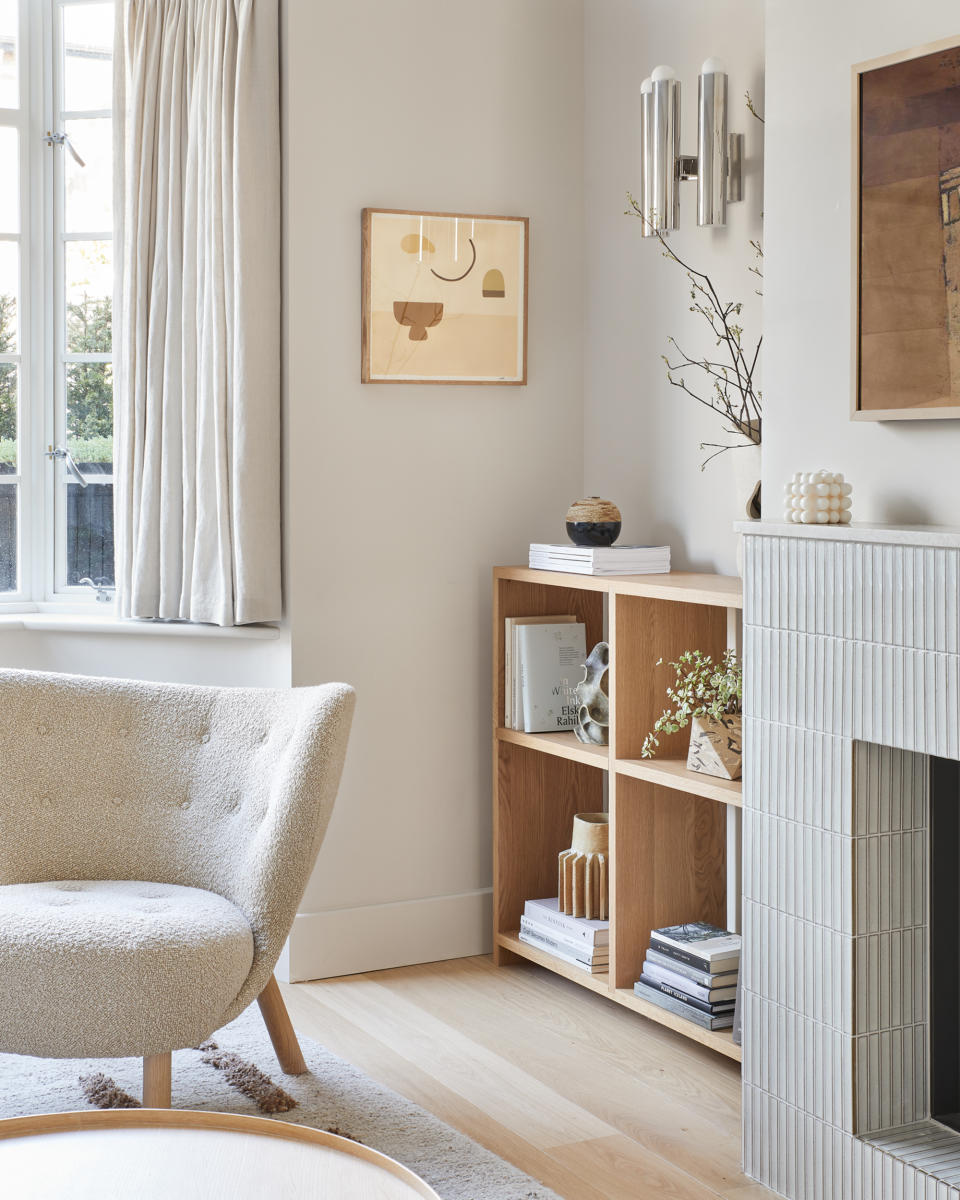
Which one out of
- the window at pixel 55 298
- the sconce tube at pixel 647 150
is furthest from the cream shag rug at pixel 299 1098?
the sconce tube at pixel 647 150

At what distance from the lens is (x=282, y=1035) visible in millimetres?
2652

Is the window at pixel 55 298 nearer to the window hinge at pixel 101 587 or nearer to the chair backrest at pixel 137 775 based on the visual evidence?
the window hinge at pixel 101 587

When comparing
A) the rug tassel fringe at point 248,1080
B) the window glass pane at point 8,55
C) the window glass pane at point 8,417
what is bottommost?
the rug tassel fringe at point 248,1080

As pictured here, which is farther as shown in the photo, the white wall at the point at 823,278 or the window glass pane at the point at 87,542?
the window glass pane at the point at 87,542

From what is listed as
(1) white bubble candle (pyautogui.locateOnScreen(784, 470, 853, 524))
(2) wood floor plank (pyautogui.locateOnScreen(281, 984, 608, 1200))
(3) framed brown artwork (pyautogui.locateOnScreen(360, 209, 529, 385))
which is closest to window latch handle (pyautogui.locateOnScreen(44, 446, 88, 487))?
(3) framed brown artwork (pyautogui.locateOnScreen(360, 209, 529, 385))

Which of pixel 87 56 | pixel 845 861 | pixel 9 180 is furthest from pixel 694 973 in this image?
pixel 87 56

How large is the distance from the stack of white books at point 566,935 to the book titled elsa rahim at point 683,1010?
0.47 feet

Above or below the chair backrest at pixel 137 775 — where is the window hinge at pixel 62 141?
above

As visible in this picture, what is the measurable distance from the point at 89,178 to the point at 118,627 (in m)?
1.14

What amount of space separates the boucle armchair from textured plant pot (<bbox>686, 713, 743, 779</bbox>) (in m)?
0.71

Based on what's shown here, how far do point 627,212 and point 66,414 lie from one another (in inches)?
58.5

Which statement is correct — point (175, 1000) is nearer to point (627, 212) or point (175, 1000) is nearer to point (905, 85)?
point (905, 85)

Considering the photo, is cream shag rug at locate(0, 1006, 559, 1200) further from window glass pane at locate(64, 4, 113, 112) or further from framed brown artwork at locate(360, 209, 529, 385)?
window glass pane at locate(64, 4, 113, 112)

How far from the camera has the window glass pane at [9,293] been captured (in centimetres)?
353
